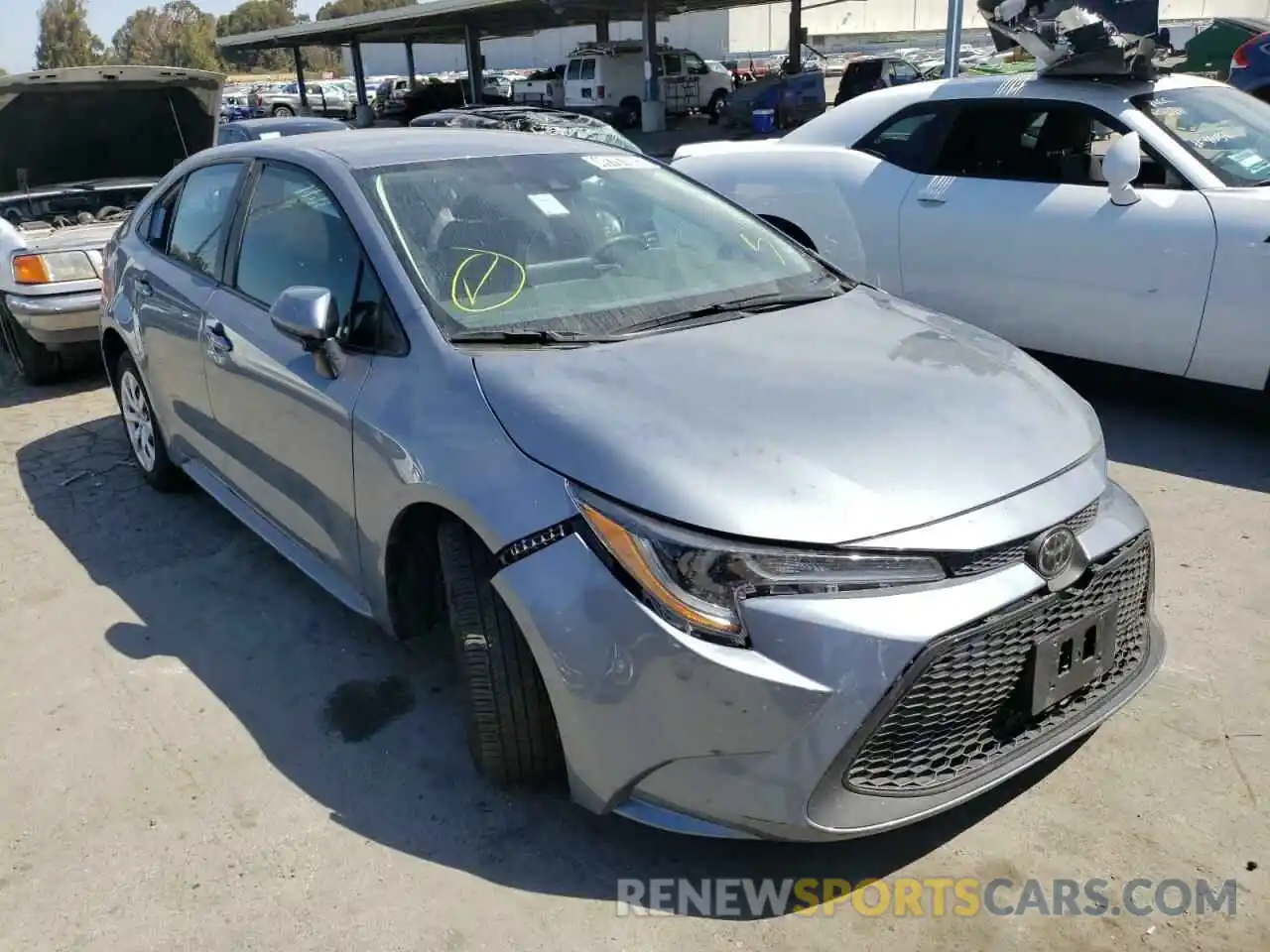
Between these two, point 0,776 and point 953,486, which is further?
point 0,776

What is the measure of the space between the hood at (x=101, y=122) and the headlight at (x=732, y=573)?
610 centimetres

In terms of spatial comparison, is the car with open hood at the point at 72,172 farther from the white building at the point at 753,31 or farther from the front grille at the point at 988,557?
the white building at the point at 753,31

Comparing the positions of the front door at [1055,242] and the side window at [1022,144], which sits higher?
the side window at [1022,144]

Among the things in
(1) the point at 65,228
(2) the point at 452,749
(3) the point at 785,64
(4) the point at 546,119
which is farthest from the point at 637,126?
(2) the point at 452,749

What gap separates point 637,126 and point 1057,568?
30544mm

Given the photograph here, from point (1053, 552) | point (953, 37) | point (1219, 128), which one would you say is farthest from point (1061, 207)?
point (953, 37)

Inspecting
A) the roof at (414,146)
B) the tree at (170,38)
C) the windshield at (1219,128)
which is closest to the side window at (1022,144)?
the windshield at (1219,128)

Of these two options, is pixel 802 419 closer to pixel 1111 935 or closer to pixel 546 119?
pixel 1111 935

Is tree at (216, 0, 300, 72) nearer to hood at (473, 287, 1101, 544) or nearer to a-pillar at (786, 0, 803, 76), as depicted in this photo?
a-pillar at (786, 0, 803, 76)

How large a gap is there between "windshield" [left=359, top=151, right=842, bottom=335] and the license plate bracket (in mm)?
1351

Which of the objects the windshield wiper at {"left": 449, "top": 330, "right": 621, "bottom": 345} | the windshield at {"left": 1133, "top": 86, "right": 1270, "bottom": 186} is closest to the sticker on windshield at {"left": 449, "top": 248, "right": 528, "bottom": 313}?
the windshield wiper at {"left": 449, "top": 330, "right": 621, "bottom": 345}

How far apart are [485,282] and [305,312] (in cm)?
50

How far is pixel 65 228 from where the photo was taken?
6.83 meters

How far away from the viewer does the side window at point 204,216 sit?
12.9 feet
